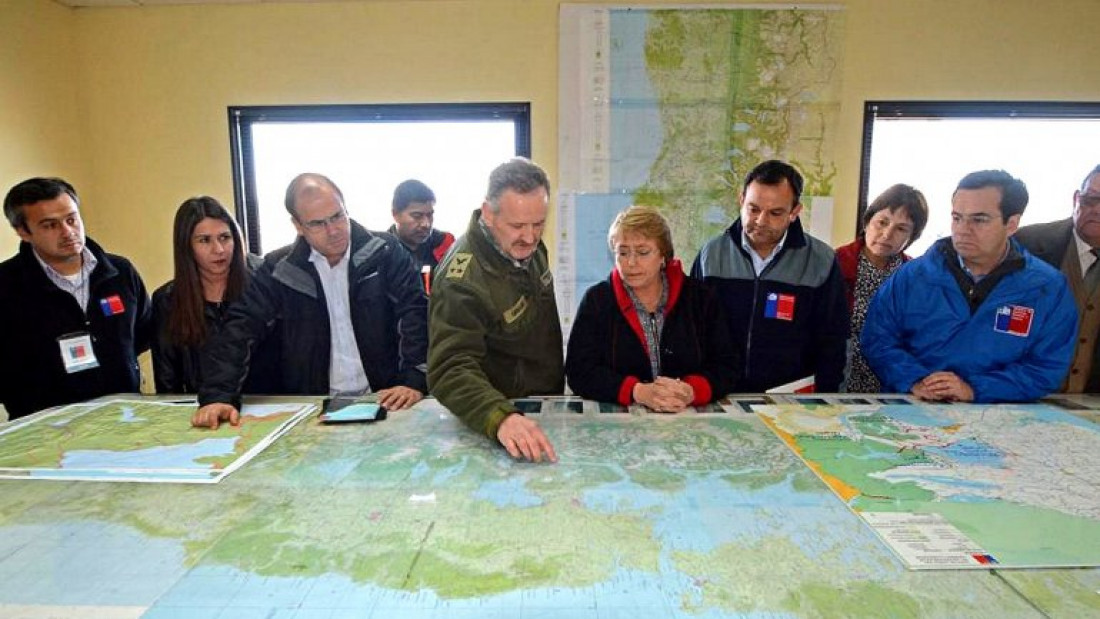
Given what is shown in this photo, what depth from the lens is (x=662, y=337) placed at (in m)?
1.74

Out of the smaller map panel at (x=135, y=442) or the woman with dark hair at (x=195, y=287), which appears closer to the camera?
the smaller map panel at (x=135, y=442)

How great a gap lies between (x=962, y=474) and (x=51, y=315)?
2698mm

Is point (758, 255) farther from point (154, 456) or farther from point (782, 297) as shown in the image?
point (154, 456)

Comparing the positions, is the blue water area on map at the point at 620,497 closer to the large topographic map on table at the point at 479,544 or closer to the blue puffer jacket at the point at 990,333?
the large topographic map on table at the point at 479,544

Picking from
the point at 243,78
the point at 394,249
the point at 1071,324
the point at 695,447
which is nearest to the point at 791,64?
the point at 1071,324

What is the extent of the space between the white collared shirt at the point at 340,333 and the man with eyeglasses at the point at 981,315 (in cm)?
168

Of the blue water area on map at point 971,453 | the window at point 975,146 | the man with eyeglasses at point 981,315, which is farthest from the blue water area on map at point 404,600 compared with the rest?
the window at point 975,146

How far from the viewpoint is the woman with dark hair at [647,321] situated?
5.61 feet

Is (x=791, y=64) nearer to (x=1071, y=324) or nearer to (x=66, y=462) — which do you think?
(x=1071, y=324)

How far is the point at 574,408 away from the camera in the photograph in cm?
159

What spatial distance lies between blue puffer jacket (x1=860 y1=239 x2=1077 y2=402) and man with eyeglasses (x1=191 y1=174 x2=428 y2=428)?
1.52 meters

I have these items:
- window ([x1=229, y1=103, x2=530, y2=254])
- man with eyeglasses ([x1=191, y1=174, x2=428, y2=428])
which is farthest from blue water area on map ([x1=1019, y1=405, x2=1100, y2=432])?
window ([x1=229, y1=103, x2=530, y2=254])

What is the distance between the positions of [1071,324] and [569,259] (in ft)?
7.68

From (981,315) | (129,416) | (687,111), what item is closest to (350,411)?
(129,416)
